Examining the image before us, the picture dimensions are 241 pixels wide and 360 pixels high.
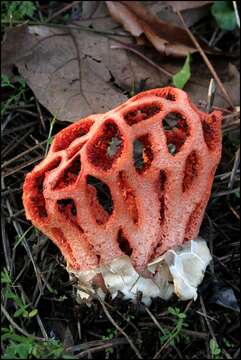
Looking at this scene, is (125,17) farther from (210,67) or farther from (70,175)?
(70,175)

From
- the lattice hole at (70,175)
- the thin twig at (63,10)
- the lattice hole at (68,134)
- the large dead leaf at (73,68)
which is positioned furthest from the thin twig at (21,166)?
the thin twig at (63,10)

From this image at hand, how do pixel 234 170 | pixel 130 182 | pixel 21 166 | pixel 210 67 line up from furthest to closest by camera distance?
pixel 210 67, pixel 234 170, pixel 21 166, pixel 130 182

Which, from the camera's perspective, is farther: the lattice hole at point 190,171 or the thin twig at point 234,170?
the thin twig at point 234,170

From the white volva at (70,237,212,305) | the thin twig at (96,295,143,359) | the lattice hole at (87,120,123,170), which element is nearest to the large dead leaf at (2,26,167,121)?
the lattice hole at (87,120,123,170)

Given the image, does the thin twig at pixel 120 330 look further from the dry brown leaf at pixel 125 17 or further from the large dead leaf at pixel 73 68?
the dry brown leaf at pixel 125 17

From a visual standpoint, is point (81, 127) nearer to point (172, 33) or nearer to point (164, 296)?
point (164, 296)

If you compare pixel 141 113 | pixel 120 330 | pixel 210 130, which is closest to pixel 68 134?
pixel 141 113
